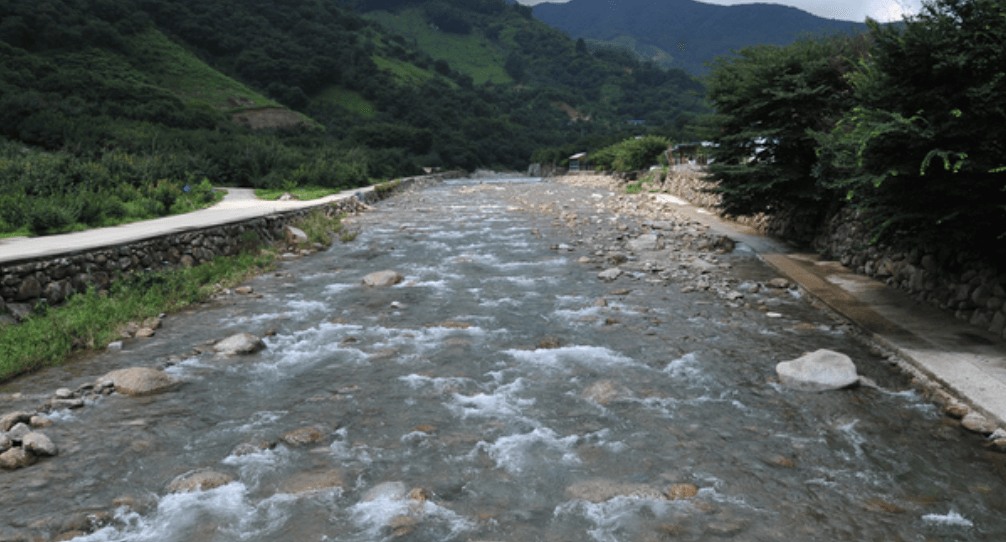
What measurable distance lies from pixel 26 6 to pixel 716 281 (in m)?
62.7

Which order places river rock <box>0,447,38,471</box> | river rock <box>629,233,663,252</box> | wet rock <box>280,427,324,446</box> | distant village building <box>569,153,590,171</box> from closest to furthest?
river rock <box>0,447,38,471</box> → wet rock <box>280,427,324,446</box> → river rock <box>629,233,663,252</box> → distant village building <box>569,153,590,171</box>

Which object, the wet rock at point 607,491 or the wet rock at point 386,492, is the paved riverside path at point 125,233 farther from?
the wet rock at point 607,491

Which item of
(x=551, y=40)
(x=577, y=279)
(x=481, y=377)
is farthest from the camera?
(x=551, y=40)

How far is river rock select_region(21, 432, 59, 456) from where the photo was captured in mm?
4641

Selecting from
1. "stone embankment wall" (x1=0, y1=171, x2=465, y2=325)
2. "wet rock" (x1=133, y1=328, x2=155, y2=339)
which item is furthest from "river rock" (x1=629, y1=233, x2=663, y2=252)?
"wet rock" (x1=133, y1=328, x2=155, y2=339)

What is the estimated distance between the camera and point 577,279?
447 inches

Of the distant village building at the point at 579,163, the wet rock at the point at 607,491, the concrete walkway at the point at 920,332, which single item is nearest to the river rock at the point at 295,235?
the concrete walkway at the point at 920,332

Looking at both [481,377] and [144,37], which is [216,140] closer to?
[481,377]

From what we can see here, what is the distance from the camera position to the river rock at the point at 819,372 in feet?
19.3

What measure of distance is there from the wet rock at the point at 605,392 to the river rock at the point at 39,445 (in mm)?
4534

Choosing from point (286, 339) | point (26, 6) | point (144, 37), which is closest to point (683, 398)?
point (286, 339)

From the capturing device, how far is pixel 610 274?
11383mm

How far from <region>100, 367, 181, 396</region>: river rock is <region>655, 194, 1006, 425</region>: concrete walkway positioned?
758 centimetres

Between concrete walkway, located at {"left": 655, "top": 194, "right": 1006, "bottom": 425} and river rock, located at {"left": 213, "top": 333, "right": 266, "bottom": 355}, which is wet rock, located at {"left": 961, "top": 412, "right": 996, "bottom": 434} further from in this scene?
river rock, located at {"left": 213, "top": 333, "right": 266, "bottom": 355}
